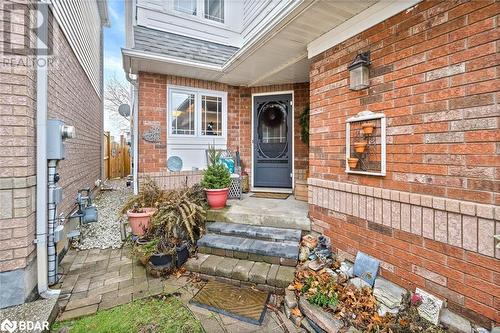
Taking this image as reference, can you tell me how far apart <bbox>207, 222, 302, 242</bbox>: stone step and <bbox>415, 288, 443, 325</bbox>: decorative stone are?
147 centimetres

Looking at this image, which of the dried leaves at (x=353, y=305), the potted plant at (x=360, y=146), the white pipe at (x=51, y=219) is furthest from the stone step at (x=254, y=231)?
the white pipe at (x=51, y=219)

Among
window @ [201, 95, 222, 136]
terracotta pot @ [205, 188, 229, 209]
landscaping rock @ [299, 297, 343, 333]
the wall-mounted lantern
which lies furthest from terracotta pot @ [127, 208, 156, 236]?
the wall-mounted lantern

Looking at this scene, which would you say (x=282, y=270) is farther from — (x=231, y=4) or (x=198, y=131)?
(x=231, y=4)

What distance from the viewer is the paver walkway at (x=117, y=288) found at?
2.21m

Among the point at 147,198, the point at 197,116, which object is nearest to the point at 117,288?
the point at 147,198

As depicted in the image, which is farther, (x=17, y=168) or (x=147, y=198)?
(x=147, y=198)

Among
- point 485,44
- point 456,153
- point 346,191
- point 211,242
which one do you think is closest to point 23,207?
point 211,242

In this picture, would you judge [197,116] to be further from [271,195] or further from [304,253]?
[304,253]

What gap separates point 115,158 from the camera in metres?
11.7

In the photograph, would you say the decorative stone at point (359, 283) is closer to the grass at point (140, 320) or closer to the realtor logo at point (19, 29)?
the grass at point (140, 320)

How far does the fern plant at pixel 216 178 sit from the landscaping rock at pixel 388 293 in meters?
2.58

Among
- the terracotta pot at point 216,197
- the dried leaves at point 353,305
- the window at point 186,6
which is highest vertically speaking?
the window at point 186,6

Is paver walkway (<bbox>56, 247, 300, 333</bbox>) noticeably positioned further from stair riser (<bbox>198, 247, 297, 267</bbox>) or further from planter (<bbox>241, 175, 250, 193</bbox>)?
planter (<bbox>241, 175, 250, 193</bbox>)

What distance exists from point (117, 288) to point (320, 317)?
2.21 metres
